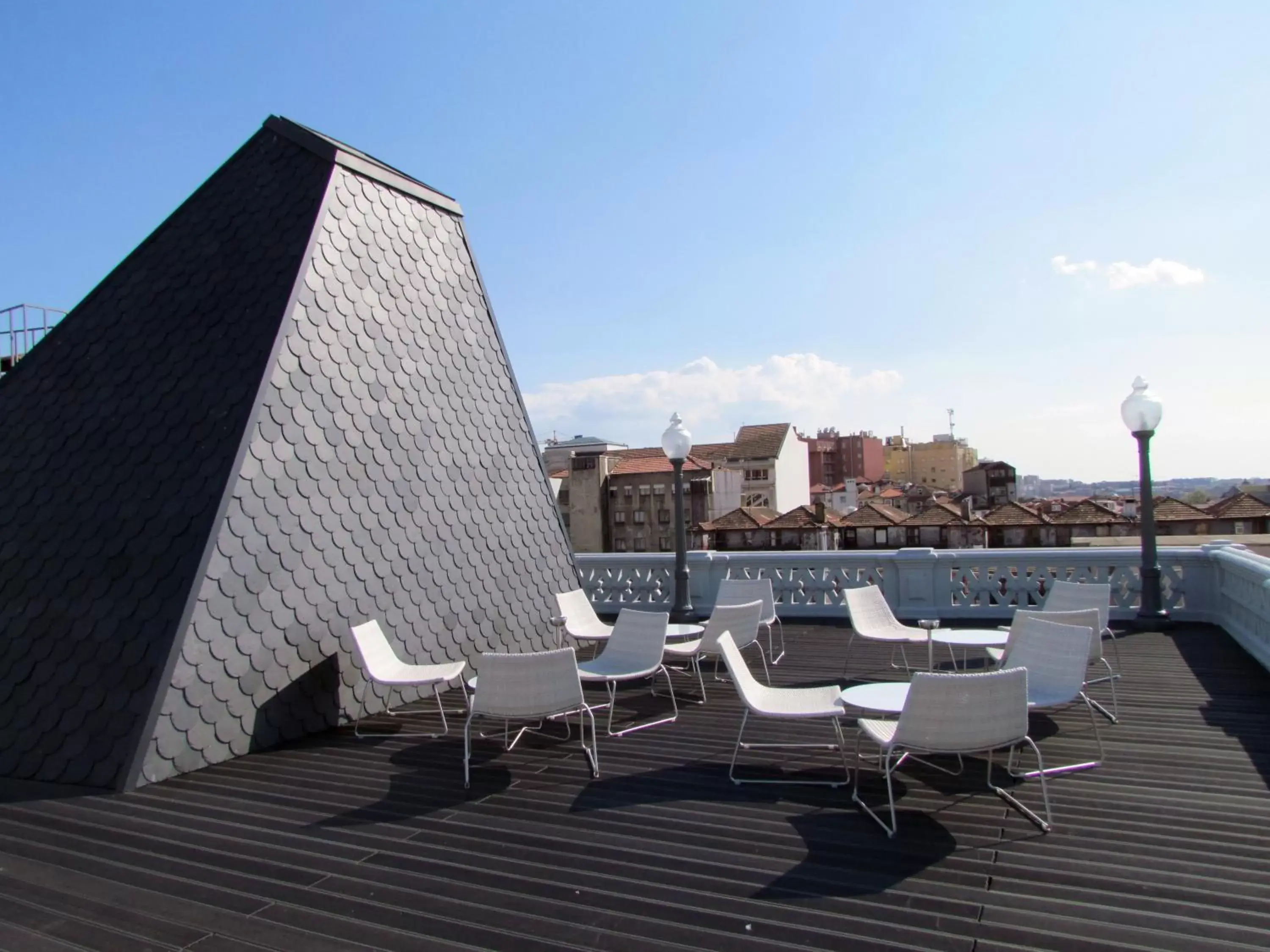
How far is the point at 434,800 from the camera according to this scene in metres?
4.46

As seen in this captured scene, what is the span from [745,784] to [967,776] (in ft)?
3.98

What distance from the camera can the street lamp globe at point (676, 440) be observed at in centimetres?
961

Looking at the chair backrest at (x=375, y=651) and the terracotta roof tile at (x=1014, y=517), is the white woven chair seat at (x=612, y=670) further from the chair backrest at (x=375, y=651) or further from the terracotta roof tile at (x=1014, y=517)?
the terracotta roof tile at (x=1014, y=517)

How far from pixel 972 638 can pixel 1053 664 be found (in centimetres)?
178

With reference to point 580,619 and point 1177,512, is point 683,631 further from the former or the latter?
point 1177,512

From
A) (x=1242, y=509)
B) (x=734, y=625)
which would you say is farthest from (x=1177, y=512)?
(x=734, y=625)

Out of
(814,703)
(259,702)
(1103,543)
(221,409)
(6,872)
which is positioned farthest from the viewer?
(1103,543)

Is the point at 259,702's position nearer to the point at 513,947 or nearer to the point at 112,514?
the point at 112,514

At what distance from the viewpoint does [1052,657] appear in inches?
197

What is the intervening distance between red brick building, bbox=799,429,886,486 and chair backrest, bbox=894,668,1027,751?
88.9 metres

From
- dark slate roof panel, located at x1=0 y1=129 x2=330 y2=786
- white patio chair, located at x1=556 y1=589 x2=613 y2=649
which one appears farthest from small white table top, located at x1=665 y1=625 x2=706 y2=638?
dark slate roof panel, located at x1=0 y1=129 x2=330 y2=786

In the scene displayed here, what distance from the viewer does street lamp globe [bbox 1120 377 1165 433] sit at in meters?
9.20

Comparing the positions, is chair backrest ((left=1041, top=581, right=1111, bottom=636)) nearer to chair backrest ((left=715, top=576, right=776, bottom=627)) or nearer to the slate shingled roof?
chair backrest ((left=715, top=576, right=776, bottom=627))

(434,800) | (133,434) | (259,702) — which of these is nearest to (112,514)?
(133,434)
